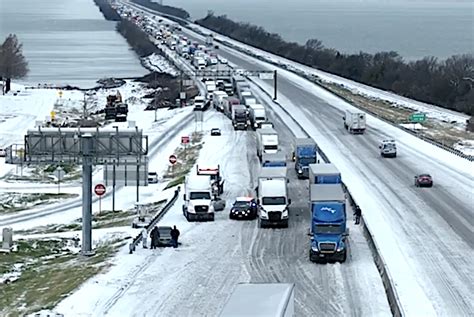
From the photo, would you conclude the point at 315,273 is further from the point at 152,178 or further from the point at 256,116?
the point at 256,116

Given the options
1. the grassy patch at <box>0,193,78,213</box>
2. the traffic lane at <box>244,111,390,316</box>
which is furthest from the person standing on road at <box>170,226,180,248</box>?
the grassy patch at <box>0,193,78,213</box>

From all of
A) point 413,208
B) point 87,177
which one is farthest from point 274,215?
point 413,208

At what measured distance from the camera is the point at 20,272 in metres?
39.5

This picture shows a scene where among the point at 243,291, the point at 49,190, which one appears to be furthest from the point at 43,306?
the point at 49,190

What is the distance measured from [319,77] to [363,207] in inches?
3861

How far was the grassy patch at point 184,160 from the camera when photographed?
65694mm

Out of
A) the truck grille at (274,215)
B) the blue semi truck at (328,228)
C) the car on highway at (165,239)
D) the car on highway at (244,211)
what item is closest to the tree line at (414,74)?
the car on highway at (244,211)

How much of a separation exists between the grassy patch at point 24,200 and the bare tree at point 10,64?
75049 mm

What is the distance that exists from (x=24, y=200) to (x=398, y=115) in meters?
53.8

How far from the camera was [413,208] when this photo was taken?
50062mm

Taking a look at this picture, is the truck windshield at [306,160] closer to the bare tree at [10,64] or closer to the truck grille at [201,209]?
the truck grille at [201,209]

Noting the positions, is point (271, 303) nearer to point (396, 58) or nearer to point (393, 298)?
point (393, 298)

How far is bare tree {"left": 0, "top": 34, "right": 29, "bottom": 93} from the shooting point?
139 m

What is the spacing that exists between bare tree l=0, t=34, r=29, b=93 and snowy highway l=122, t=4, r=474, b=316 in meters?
57.5
